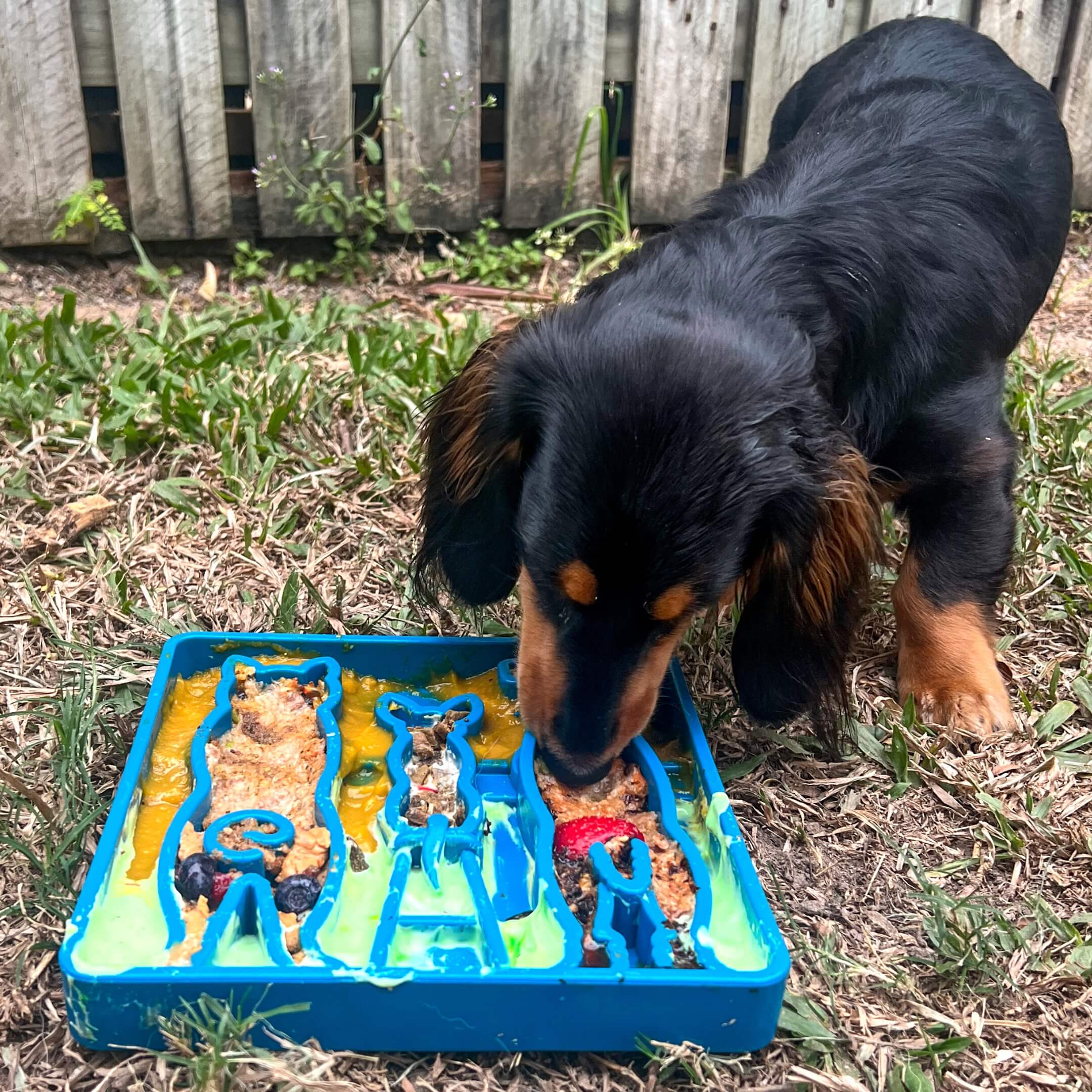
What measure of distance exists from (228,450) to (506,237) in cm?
222

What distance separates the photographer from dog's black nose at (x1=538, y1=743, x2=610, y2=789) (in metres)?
2.09

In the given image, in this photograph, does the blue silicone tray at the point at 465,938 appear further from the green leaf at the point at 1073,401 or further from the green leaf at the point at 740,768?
the green leaf at the point at 1073,401

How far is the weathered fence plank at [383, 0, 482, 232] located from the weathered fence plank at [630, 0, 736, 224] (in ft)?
2.20

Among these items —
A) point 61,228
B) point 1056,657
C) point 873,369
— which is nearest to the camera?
point 873,369

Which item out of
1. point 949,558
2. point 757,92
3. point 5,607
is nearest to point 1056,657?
point 949,558

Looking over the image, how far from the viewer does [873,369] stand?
2439 millimetres

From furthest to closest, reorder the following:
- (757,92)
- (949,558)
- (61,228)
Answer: (757,92) < (61,228) < (949,558)

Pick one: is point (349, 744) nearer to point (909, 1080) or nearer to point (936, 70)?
point (909, 1080)

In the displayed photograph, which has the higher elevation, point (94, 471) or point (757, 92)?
point (757, 92)

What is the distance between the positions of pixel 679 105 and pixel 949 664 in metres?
3.02

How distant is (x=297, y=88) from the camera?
4.57 m

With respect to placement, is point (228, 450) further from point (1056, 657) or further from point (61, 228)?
point (1056, 657)

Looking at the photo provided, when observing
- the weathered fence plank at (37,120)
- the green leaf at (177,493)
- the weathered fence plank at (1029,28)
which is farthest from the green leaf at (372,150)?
the weathered fence plank at (1029,28)

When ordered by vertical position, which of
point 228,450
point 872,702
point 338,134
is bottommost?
point 872,702
